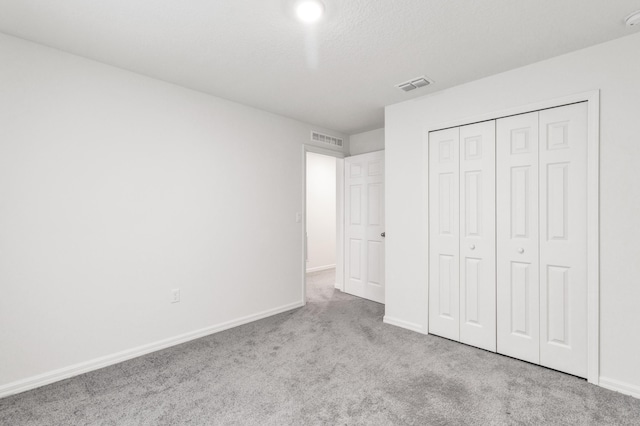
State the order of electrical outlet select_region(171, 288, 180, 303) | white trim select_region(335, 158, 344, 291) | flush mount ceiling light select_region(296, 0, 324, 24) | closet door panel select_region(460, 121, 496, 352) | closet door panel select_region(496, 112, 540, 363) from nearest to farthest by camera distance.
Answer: flush mount ceiling light select_region(296, 0, 324, 24)
closet door panel select_region(496, 112, 540, 363)
closet door panel select_region(460, 121, 496, 352)
electrical outlet select_region(171, 288, 180, 303)
white trim select_region(335, 158, 344, 291)

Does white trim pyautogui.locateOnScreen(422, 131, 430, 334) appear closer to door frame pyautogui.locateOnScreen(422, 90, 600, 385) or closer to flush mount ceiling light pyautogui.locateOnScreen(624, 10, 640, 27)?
door frame pyautogui.locateOnScreen(422, 90, 600, 385)

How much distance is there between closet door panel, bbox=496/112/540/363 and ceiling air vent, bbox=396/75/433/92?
0.73 meters

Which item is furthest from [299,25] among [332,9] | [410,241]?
[410,241]

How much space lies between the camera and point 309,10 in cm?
181

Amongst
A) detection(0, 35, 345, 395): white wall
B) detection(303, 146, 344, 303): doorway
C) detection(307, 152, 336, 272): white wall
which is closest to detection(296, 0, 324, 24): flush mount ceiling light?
detection(0, 35, 345, 395): white wall

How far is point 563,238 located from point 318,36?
2.39 meters

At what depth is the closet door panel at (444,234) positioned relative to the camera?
2938 mm

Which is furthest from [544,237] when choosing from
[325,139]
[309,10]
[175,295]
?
[175,295]

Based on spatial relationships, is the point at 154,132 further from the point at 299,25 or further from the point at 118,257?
the point at 299,25

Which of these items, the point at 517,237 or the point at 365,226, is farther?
the point at 365,226

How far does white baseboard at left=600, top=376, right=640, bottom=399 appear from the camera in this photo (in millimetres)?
2033

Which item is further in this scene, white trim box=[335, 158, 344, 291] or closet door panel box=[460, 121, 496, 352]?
white trim box=[335, 158, 344, 291]

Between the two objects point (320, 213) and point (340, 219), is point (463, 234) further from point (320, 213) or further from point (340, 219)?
point (320, 213)

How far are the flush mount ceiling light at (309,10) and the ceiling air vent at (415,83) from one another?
1222 millimetres
